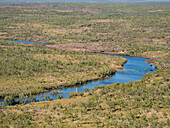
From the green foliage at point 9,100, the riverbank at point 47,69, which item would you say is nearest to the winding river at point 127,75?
the riverbank at point 47,69

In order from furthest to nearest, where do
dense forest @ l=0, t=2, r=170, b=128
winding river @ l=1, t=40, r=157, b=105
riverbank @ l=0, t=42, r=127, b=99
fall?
riverbank @ l=0, t=42, r=127, b=99 → winding river @ l=1, t=40, r=157, b=105 → dense forest @ l=0, t=2, r=170, b=128

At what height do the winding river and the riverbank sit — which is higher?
the riverbank

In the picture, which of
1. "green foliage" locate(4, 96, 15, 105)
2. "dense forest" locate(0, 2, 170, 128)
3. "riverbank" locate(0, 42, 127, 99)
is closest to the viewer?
"dense forest" locate(0, 2, 170, 128)

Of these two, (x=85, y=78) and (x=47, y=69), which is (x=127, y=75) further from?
(x=47, y=69)

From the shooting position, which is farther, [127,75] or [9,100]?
[127,75]

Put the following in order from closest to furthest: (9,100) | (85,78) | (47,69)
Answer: (9,100), (85,78), (47,69)

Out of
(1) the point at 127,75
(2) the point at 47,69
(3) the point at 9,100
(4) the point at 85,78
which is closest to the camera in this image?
(3) the point at 9,100

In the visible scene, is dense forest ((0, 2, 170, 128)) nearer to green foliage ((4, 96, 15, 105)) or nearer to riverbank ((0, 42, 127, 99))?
riverbank ((0, 42, 127, 99))

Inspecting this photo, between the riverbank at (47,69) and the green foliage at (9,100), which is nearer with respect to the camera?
the green foliage at (9,100)

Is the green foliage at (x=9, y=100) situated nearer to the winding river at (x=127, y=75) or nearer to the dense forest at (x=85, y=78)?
the dense forest at (x=85, y=78)

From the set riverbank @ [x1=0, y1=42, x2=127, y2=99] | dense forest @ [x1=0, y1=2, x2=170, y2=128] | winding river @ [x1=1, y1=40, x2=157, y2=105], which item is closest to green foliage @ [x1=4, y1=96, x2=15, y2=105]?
dense forest @ [x1=0, y1=2, x2=170, y2=128]

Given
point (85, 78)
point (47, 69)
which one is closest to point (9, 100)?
point (85, 78)

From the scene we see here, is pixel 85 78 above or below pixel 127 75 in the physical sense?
above

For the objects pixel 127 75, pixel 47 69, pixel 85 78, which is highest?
pixel 47 69
